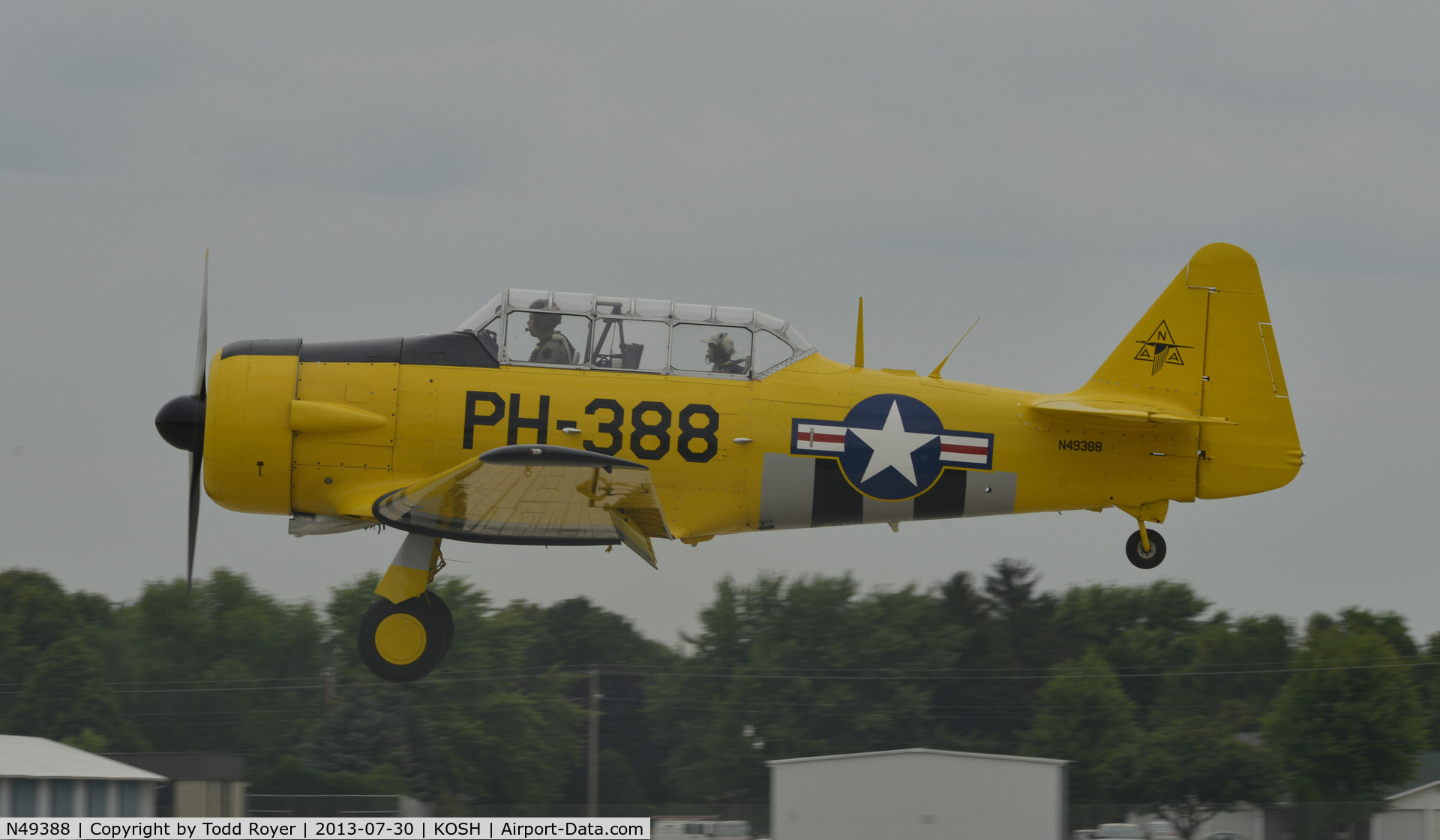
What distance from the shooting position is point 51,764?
18422 millimetres

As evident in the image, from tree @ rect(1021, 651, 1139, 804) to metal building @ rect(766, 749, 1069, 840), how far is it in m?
18.5

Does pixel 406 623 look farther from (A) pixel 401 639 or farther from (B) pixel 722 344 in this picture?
(B) pixel 722 344

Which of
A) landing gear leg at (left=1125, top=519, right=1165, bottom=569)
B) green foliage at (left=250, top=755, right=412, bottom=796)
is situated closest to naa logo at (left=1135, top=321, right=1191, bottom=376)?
landing gear leg at (left=1125, top=519, right=1165, bottom=569)

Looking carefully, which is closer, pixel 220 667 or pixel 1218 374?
pixel 1218 374

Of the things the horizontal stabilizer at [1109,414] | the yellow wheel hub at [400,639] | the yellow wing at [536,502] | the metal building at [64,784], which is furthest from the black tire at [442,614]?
the metal building at [64,784]

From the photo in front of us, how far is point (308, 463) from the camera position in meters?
11.3

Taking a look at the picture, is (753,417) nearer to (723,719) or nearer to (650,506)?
(650,506)

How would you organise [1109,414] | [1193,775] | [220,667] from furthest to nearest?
[220,667] → [1193,775] → [1109,414]

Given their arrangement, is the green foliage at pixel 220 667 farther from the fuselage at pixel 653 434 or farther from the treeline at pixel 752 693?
the fuselage at pixel 653 434

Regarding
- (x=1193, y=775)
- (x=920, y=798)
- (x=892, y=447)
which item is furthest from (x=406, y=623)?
(x=1193, y=775)

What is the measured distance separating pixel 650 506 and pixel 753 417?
1148 millimetres

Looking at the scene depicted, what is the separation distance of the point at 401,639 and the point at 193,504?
2.21 metres
